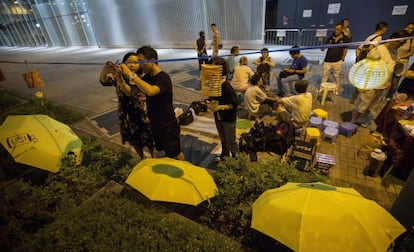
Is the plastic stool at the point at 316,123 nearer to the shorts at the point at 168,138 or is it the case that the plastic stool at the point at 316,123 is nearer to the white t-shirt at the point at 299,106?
the white t-shirt at the point at 299,106

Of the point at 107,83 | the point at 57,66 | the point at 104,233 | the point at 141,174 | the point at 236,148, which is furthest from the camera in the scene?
the point at 57,66

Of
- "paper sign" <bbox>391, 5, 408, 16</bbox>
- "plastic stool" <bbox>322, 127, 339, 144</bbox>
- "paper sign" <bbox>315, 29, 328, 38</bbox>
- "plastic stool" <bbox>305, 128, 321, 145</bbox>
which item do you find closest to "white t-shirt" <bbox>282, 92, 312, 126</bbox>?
"plastic stool" <bbox>305, 128, 321, 145</bbox>

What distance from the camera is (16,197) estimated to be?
247 cm

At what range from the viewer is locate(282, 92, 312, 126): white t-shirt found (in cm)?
405

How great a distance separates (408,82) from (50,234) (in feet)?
21.6

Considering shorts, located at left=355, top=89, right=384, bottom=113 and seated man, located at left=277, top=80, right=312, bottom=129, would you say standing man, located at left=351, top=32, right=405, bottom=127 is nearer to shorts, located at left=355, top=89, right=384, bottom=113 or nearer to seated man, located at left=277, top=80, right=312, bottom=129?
shorts, located at left=355, top=89, right=384, bottom=113


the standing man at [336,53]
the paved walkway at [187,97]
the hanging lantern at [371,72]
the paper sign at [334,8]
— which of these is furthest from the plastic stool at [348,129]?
the paper sign at [334,8]

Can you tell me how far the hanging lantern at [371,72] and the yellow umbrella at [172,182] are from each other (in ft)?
9.19

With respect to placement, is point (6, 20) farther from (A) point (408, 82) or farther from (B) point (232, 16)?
(A) point (408, 82)

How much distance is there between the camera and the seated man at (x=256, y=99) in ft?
15.1

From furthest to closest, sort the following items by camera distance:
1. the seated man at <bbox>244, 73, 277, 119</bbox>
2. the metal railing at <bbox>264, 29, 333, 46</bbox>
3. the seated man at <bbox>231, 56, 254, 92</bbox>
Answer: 1. the metal railing at <bbox>264, 29, 333, 46</bbox>
2. the seated man at <bbox>231, 56, 254, 92</bbox>
3. the seated man at <bbox>244, 73, 277, 119</bbox>

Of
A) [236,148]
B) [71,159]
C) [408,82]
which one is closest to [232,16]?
[408,82]

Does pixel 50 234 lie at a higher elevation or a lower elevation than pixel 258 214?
lower

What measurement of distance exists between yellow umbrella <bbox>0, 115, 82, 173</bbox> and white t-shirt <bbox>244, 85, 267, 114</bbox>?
11.1 ft
